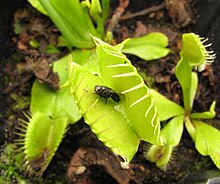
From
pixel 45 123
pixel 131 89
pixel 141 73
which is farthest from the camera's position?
pixel 141 73

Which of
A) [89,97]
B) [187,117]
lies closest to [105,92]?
[89,97]

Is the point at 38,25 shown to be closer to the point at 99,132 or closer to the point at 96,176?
the point at 96,176

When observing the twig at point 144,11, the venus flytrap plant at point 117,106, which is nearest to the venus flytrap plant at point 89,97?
the venus flytrap plant at point 117,106

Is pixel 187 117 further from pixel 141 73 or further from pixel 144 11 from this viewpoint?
pixel 144 11

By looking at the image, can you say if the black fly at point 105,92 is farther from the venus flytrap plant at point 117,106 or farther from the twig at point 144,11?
the twig at point 144,11

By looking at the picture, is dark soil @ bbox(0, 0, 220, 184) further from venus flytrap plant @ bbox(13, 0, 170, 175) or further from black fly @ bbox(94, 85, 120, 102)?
black fly @ bbox(94, 85, 120, 102)

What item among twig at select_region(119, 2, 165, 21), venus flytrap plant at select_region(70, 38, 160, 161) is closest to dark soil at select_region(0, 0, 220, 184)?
twig at select_region(119, 2, 165, 21)
